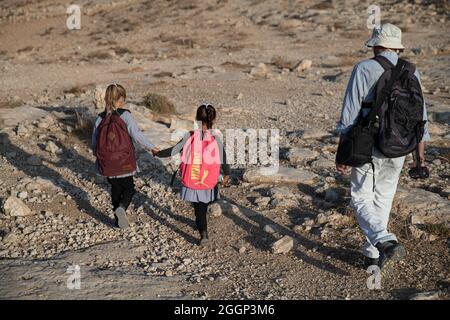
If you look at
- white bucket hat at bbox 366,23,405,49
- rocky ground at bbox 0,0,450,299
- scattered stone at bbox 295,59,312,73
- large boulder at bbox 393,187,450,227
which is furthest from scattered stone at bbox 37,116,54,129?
scattered stone at bbox 295,59,312,73

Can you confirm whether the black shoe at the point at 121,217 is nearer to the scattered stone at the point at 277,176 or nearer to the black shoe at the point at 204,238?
the black shoe at the point at 204,238

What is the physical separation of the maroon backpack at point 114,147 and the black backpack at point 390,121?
2039 millimetres

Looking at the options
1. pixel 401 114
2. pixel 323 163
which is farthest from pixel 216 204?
pixel 401 114

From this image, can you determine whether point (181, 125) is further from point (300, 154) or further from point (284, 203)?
point (284, 203)

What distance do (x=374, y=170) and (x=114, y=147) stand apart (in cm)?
227

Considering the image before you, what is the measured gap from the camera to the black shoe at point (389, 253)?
3973 mm

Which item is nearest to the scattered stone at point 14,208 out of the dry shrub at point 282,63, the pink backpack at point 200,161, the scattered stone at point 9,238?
the scattered stone at point 9,238

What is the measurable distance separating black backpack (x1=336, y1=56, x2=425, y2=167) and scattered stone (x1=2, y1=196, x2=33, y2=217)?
3.29m

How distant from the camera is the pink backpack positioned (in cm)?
488

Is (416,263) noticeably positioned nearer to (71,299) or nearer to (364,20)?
(71,299)

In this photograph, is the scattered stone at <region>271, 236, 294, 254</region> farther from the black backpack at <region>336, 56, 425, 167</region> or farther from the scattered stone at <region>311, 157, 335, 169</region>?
the scattered stone at <region>311, 157, 335, 169</region>

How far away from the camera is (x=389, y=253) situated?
3986 millimetres

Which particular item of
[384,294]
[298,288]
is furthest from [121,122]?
[384,294]

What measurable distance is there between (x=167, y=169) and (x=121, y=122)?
203cm
